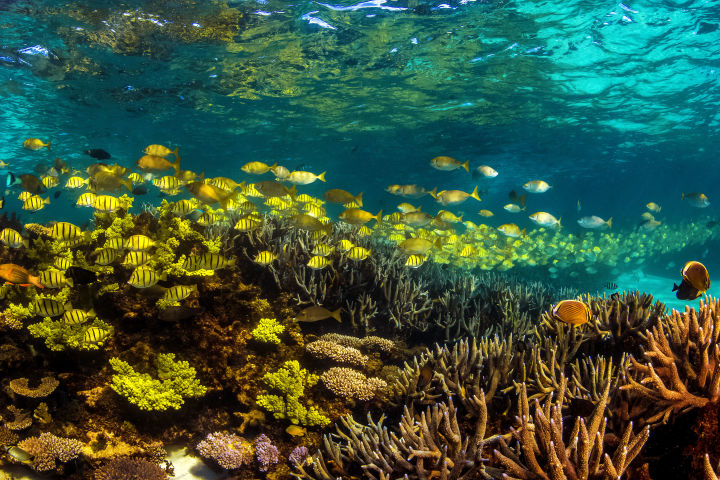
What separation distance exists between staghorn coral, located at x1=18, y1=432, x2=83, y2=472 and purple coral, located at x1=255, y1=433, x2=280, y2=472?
1.75 meters

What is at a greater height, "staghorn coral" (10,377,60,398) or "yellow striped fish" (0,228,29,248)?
"yellow striped fish" (0,228,29,248)

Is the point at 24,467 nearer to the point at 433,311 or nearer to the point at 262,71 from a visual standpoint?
the point at 433,311

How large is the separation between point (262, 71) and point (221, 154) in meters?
18.5

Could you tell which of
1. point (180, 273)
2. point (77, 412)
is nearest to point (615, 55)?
point (180, 273)

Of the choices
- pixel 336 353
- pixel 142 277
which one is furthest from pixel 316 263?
pixel 142 277

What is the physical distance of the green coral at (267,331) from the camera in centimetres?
467

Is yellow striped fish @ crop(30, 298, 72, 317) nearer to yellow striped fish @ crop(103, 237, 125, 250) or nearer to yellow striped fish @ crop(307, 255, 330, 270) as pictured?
yellow striped fish @ crop(103, 237, 125, 250)

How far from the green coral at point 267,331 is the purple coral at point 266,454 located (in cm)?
121

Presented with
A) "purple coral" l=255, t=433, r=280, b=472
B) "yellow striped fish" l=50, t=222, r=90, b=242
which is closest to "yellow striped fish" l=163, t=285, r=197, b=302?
"purple coral" l=255, t=433, r=280, b=472

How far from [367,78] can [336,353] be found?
1690 centimetres

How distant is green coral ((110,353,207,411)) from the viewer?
12.5ft

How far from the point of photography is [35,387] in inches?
156

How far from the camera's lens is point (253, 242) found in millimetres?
6469

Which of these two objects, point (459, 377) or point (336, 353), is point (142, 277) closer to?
point (336, 353)
